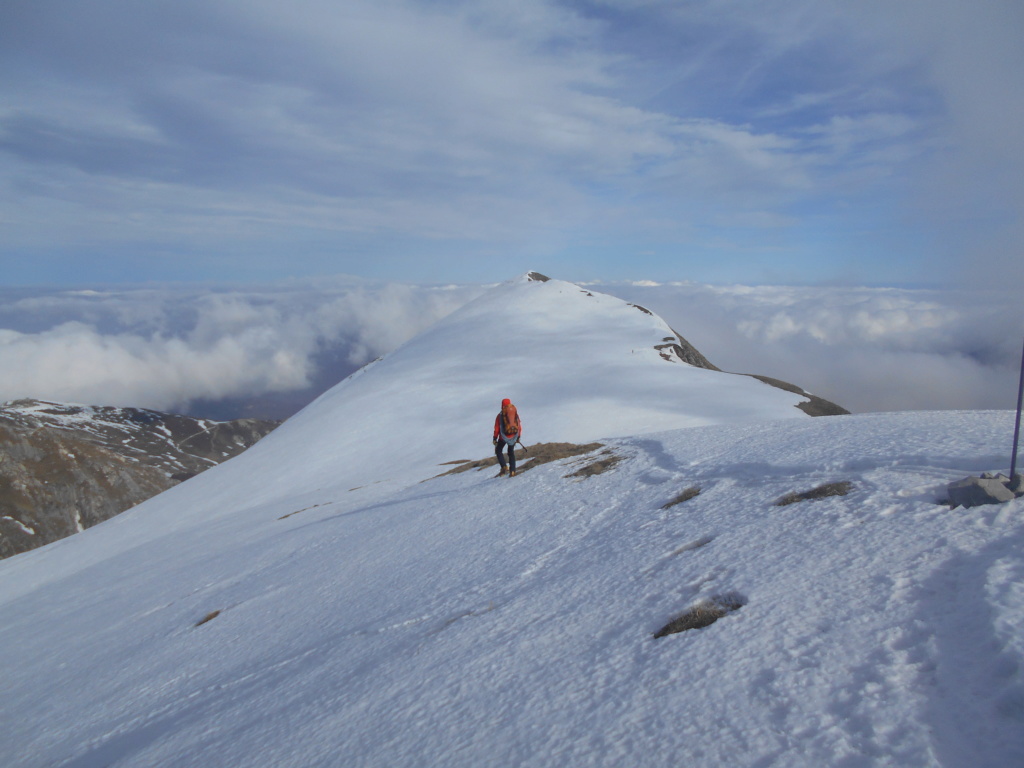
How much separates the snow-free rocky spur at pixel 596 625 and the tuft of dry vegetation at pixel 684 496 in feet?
0.21

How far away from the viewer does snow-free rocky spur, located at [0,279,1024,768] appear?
4.91 m

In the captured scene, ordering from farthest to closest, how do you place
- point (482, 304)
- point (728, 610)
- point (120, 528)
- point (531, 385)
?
point (482, 304) < point (531, 385) < point (120, 528) < point (728, 610)

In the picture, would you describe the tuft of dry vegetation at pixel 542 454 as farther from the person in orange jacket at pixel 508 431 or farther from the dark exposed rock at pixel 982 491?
the dark exposed rock at pixel 982 491

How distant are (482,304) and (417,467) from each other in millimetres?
42741

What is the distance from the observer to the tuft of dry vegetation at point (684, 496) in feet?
34.8

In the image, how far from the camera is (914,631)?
17.6ft

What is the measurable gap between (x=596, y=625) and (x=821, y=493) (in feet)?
14.3

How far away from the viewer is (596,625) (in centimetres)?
709

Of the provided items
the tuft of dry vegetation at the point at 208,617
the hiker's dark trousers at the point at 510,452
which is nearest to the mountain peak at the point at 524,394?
the hiker's dark trousers at the point at 510,452

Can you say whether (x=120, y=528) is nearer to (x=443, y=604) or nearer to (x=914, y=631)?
(x=443, y=604)

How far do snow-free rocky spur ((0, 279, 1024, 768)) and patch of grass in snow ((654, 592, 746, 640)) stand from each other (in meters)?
0.03

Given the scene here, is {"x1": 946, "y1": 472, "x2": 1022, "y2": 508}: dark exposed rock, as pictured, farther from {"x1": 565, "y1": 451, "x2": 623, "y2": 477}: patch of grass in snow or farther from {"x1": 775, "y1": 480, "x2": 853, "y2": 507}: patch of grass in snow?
{"x1": 565, "y1": 451, "x2": 623, "y2": 477}: patch of grass in snow

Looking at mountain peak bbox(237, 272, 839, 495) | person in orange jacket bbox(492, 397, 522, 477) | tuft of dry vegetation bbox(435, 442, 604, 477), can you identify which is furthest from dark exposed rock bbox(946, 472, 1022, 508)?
mountain peak bbox(237, 272, 839, 495)

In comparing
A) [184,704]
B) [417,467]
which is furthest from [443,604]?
[417,467]
